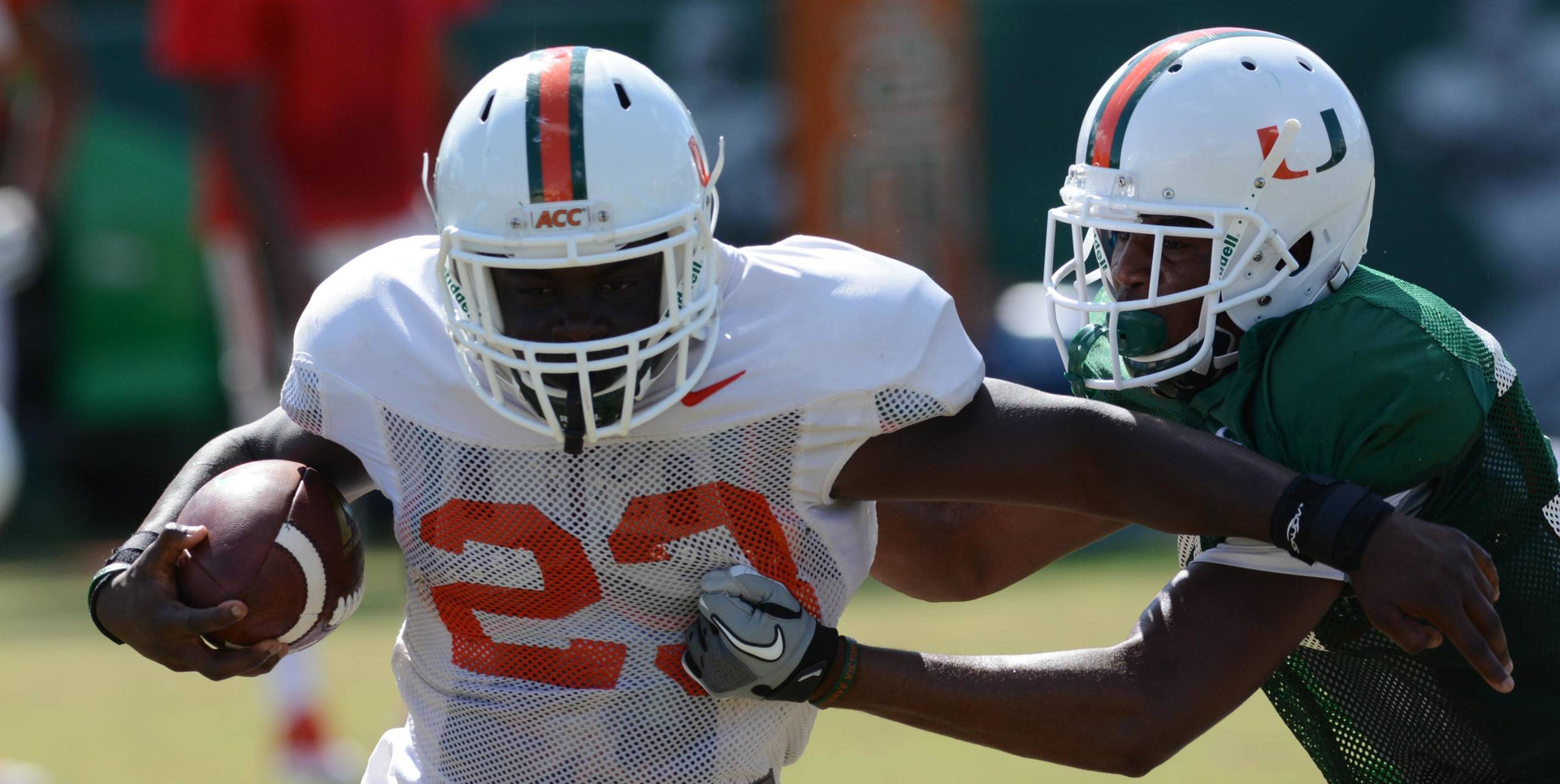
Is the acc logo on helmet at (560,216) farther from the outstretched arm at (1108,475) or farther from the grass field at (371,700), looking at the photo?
the grass field at (371,700)

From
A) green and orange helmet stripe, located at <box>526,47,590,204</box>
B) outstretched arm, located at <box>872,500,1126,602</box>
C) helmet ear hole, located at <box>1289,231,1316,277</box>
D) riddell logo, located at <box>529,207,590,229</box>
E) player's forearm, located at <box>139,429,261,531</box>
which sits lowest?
outstretched arm, located at <box>872,500,1126,602</box>

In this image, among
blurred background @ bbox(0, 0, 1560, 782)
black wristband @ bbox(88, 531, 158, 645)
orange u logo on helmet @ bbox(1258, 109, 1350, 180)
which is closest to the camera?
black wristband @ bbox(88, 531, 158, 645)

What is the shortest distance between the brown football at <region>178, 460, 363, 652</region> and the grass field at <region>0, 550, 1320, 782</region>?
2.27m

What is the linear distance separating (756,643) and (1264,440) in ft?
2.54

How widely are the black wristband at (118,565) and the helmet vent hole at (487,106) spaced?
2.41 feet

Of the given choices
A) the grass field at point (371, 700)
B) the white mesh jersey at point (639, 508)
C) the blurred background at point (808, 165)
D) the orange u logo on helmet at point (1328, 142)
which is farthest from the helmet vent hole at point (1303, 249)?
the blurred background at point (808, 165)

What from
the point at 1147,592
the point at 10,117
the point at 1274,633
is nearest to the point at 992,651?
the point at 1147,592

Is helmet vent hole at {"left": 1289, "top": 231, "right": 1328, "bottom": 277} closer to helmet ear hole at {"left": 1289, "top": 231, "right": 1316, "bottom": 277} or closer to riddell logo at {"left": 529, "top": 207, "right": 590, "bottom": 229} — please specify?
helmet ear hole at {"left": 1289, "top": 231, "right": 1316, "bottom": 277}

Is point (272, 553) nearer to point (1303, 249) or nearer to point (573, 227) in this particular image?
point (573, 227)

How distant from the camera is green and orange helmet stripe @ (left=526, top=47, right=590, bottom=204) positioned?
2.35 m

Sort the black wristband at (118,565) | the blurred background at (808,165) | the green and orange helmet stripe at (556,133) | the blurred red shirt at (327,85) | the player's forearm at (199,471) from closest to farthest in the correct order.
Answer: the green and orange helmet stripe at (556,133), the black wristband at (118,565), the player's forearm at (199,471), the blurred red shirt at (327,85), the blurred background at (808,165)

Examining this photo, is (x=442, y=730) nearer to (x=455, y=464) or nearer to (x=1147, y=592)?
(x=455, y=464)

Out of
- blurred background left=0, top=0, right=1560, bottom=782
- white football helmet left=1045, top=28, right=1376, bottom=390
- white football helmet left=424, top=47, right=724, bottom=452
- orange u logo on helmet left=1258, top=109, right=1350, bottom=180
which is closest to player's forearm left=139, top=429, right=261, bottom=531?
white football helmet left=424, top=47, right=724, bottom=452

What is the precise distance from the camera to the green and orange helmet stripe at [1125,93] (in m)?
2.81
